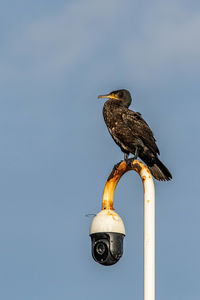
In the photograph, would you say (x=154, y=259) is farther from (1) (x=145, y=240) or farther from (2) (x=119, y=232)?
(2) (x=119, y=232)

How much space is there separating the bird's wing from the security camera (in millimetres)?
4254

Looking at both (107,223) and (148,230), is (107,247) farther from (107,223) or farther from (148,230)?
(148,230)

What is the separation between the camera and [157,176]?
9586mm

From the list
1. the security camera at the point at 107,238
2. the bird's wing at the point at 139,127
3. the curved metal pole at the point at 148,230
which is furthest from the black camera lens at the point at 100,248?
the bird's wing at the point at 139,127

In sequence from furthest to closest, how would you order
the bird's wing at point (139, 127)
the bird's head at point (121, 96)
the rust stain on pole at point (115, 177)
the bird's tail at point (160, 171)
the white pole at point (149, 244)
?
the bird's head at point (121, 96), the bird's wing at point (139, 127), the bird's tail at point (160, 171), the rust stain on pole at point (115, 177), the white pole at point (149, 244)

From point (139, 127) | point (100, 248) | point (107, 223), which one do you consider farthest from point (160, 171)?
point (100, 248)

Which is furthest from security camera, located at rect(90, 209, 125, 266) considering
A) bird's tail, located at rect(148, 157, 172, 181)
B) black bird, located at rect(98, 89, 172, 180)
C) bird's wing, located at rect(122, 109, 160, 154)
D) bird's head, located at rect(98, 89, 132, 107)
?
bird's head, located at rect(98, 89, 132, 107)

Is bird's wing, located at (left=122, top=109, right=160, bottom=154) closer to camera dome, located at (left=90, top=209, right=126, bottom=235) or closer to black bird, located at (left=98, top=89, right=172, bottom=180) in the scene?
black bird, located at (left=98, top=89, right=172, bottom=180)

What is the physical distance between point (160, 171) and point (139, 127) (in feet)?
3.86

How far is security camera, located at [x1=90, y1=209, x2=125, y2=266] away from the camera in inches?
235

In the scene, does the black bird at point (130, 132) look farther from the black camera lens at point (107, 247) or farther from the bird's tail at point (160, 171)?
the black camera lens at point (107, 247)

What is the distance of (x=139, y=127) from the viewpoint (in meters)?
10.6

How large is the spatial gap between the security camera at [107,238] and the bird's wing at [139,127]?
4254mm

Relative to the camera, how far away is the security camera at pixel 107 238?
598 cm
